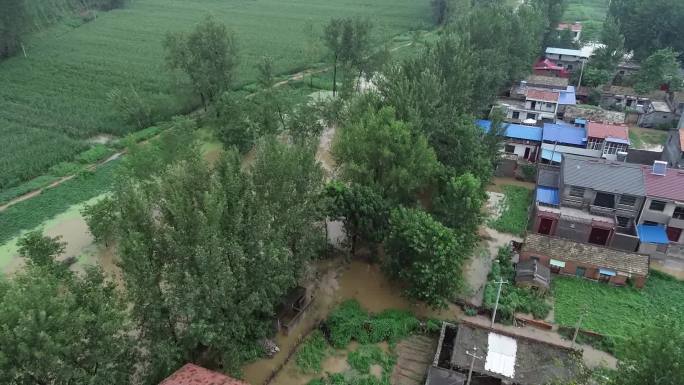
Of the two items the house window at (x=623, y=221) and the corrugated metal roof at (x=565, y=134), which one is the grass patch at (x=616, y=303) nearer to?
the house window at (x=623, y=221)

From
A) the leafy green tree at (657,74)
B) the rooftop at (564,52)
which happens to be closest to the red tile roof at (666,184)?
the leafy green tree at (657,74)

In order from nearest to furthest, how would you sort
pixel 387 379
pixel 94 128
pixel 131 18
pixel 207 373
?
pixel 207 373 → pixel 387 379 → pixel 94 128 → pixel 131 18

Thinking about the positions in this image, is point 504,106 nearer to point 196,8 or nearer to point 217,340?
point 217,340

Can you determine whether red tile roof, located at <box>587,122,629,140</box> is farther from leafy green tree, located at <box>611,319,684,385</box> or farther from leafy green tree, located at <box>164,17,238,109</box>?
leafy green tree, located at <box>164,17,238,109</box>

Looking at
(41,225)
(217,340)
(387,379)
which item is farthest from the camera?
(41,225)

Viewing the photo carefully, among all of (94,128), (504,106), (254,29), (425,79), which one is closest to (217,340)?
(425,79)

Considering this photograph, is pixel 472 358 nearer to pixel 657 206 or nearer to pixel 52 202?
pixel 657 206

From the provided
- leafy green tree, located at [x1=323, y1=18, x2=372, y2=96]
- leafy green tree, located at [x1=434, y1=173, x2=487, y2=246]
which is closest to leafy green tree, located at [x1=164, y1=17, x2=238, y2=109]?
leafy green tree, located at [x1=323, y1=18, x2=372, y2=96]

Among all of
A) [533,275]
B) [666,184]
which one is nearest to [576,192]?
[666,184]
